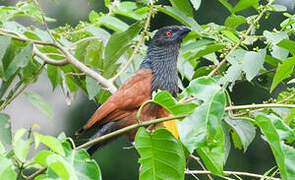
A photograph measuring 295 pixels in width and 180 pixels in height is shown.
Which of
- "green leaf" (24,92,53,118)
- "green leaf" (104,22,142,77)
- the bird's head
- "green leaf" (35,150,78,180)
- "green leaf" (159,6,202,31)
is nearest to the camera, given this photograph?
"green leaf" (35,150,78,180)

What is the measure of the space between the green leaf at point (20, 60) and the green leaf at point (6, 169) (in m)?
1.10

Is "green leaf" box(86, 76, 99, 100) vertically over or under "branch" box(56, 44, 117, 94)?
under

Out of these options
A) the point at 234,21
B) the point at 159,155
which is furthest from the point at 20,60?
the point at 159,155

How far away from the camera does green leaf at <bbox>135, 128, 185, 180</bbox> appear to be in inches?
55.6

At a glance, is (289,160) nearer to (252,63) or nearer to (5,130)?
(252,63)

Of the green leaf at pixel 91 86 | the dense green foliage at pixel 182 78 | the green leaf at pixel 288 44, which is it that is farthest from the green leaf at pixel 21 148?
the green leaf at pixel 91 86

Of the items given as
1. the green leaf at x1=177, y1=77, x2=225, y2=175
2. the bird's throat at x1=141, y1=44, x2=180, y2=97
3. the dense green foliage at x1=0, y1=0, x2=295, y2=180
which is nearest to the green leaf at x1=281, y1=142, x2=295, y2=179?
the dense green foliage at x1=0, y1=0, x2=295, y2=180

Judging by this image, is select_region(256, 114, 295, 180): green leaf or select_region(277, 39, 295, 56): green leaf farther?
select_region(277, 39, 295, 56): green leaf

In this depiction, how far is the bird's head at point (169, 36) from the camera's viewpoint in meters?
3.21

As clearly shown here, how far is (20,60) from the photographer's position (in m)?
2.22

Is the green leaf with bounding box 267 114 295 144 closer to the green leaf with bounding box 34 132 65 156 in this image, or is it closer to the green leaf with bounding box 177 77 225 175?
the green leaf with bounding box 177 77 225 175

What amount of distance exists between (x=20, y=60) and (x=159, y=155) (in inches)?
38.9

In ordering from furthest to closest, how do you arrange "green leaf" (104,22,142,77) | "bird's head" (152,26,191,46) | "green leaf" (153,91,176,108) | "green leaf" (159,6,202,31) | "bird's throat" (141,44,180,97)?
1. "bird's head" (152,26,191,46)
2. "bird's throat" (141,44,180,97)
3. "green leaf" (104,22,142,77)
4. "green leaf" (159,6,202,31)
5. "green leaf" (153,91,176,108)

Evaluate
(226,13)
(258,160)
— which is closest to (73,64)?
(226,13)
